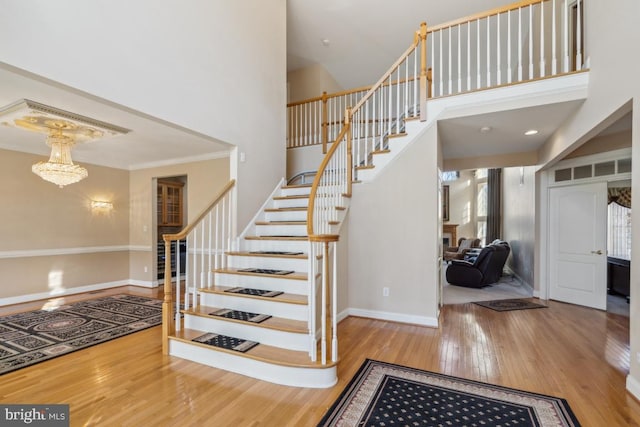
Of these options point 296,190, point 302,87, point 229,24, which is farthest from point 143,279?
point 302,87

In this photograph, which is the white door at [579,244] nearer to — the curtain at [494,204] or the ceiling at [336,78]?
the ceiling at [336,78]

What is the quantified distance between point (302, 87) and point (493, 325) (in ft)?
20.1

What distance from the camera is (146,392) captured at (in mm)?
2273

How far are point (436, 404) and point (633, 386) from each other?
1548mm

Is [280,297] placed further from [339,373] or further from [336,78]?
[336,78]

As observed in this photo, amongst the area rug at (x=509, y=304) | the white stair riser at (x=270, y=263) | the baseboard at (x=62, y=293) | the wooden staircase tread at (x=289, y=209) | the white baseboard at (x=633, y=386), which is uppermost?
the wooden staircase tread at (x=289, y=209)

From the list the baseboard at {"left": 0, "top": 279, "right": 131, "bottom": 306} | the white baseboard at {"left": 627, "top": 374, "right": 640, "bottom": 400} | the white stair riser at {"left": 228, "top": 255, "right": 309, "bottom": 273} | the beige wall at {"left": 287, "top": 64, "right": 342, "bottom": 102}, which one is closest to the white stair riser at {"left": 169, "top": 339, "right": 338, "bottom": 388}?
the white stair riser at {"left": 228, "top": 255, "right": 309, "bottom": 273}

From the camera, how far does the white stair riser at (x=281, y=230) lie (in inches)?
158

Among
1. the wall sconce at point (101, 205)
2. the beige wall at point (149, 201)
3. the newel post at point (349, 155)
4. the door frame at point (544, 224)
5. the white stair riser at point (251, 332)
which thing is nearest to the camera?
the white stair riser at point (251, 332)

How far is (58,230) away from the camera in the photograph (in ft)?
17.4

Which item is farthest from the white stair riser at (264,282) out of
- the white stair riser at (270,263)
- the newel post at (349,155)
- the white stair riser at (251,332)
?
the newel post at (349,155)

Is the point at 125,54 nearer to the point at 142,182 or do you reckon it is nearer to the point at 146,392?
the point at 146,392

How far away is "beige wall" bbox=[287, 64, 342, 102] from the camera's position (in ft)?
22.7

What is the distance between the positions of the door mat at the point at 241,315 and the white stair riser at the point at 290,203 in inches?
73.7
